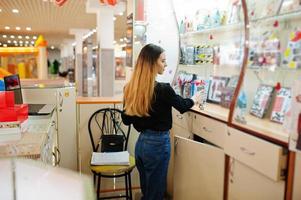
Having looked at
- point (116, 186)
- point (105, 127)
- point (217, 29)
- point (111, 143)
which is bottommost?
point (116, 186)

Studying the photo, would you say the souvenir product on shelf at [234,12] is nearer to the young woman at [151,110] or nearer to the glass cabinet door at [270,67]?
the glass cabinet door at [270,67]

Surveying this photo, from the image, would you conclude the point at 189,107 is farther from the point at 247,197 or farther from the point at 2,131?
the point at 2,131

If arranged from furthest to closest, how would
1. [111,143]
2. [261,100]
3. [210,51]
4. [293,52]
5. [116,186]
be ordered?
[116,186] < [111,143] < [210,51] < [261,100] < [293,52]

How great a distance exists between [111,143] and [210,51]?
1326 millimetres

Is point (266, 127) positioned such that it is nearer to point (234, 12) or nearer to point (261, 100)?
point (261, 100)

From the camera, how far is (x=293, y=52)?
160cm

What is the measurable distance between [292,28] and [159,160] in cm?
131

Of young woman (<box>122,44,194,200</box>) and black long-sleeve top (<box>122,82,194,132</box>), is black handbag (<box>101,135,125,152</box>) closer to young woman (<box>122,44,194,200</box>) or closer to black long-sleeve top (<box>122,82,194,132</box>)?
young woman (<box>122,44,194,200</box>)

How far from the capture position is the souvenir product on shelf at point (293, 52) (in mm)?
1556

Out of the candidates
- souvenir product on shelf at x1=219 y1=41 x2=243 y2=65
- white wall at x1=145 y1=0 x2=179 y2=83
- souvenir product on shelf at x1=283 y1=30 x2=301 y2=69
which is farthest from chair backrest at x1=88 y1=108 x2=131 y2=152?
souvenir product on shelf at x1=283 y1=30 x2=301 y2=69

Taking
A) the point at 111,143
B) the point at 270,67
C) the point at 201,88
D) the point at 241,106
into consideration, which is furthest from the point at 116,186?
the point at 270,67

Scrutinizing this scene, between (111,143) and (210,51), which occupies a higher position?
(210,51)

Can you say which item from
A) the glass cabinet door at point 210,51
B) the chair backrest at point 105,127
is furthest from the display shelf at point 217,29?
the chair backrest at point 105,127

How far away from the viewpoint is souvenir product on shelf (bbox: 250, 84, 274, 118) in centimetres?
190
